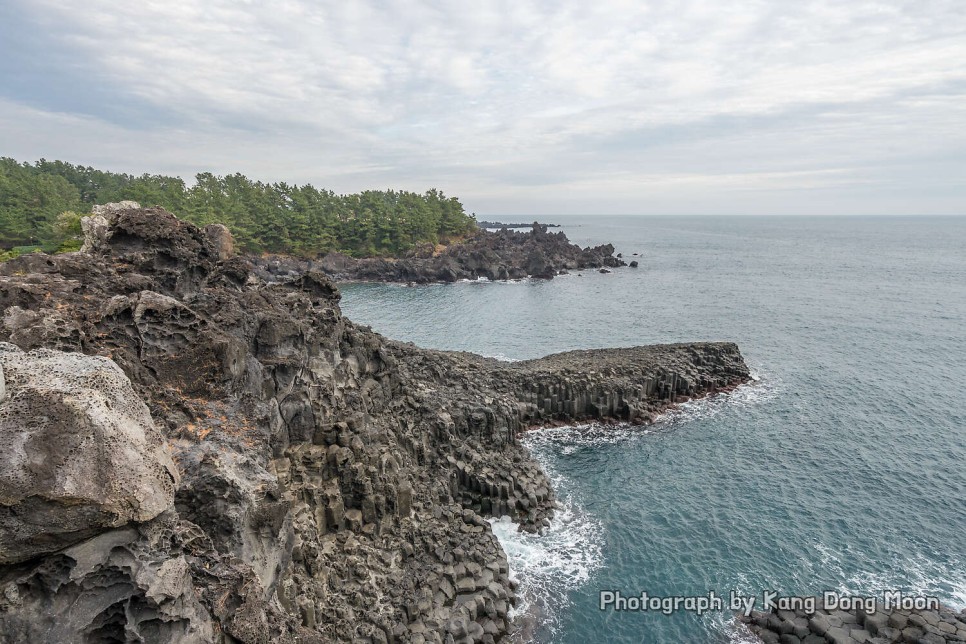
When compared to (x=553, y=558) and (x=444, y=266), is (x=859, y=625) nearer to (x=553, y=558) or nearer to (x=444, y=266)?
(x=553, y=558)

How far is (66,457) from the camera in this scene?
9156 mm

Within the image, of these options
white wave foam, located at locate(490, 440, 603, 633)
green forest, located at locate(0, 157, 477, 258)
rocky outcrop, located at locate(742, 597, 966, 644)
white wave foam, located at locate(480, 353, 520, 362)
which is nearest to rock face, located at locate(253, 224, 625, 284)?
green forest, located at locate(0, 157, 477, 258)

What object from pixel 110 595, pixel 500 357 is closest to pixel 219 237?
pixel 110 595

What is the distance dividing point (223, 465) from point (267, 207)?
119 meters

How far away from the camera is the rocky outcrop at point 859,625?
21375 millimetres

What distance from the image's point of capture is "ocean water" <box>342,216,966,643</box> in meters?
26.1

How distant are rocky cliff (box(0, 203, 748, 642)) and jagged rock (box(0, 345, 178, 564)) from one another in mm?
35

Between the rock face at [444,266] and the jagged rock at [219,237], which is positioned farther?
the rock face at [444,266]

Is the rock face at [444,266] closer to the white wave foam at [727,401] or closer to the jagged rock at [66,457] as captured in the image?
the white wave foam at [727,401]

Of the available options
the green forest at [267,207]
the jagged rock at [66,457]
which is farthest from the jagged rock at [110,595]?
the green forest at [267,207]

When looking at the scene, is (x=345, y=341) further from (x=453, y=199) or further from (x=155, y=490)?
(x=453, y=199)

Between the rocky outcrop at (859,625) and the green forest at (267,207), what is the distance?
103m

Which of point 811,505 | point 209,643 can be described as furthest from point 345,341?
point 811,505

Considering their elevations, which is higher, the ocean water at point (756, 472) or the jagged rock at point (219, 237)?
the jagged rock at point (219, 237)
